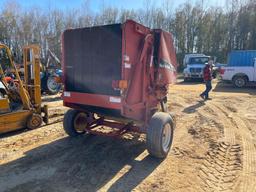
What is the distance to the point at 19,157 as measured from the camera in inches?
194

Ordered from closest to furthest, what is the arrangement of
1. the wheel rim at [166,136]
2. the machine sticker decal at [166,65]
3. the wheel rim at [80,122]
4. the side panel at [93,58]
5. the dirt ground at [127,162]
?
the dirt ground at [127,162], the side panel at [93,58], the wheel rim at [166,136], the machine sticker decal at [166,65], the wheel rim at [80,122]

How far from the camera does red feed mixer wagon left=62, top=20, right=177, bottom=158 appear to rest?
4.46 meters

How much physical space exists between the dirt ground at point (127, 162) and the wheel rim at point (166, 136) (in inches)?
8.3

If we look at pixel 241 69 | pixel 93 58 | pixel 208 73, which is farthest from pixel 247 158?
→ pixel 241 69

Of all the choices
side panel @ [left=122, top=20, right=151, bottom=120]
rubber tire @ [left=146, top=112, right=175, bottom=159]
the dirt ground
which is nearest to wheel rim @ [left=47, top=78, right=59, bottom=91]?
the dirt ground

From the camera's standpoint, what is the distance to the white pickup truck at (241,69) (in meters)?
16.6

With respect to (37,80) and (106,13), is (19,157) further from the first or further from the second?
(106,13)

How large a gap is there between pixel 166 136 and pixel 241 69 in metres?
13.7

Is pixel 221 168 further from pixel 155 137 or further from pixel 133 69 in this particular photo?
pixel 133 69

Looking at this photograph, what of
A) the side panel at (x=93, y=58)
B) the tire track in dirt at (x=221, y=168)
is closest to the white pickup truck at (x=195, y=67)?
the tire track in dirt at (x=221, y=168)

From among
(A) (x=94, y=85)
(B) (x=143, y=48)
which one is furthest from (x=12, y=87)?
(B) (x=143, y=48)

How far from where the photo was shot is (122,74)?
4363 mm

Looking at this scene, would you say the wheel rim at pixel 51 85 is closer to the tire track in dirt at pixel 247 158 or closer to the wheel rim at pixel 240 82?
the tire track in dirt at pixel 247 158

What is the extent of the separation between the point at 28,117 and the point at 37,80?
1.04m
